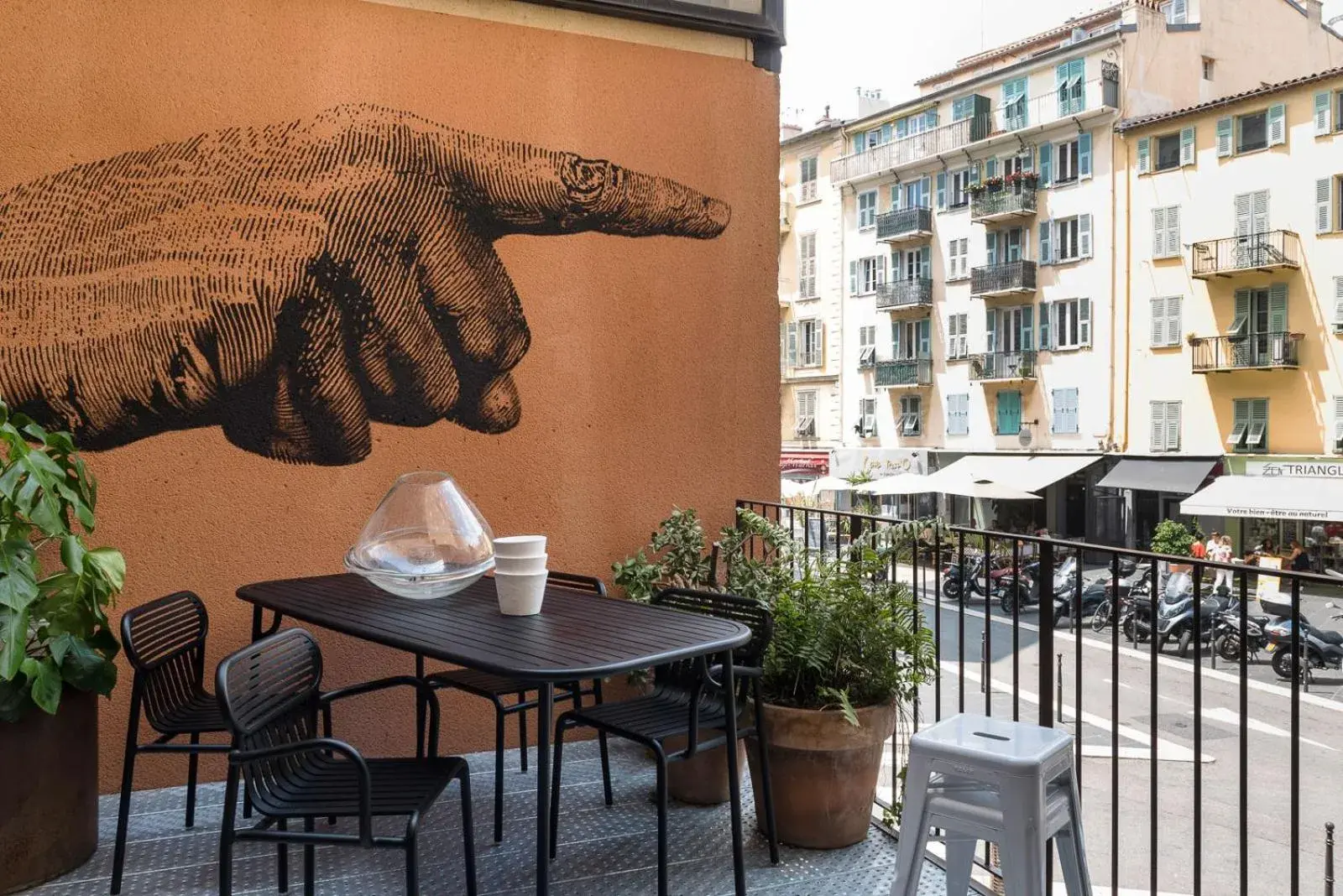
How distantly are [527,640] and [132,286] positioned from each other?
202 centimetres

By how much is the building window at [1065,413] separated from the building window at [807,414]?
24.4 feet

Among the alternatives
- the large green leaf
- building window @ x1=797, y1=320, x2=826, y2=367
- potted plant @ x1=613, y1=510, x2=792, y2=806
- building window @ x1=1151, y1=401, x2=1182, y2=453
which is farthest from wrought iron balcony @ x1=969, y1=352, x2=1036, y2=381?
the large green leaf

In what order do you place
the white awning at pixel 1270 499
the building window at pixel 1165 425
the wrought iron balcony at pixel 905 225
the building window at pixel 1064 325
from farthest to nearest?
the wrought iron balcony at pixel 905 225 → the building window at pixel 1064 325 → the building window at pixel 1165 425 → the white awning at pixel 1270 499

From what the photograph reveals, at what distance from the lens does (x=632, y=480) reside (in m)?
4.11

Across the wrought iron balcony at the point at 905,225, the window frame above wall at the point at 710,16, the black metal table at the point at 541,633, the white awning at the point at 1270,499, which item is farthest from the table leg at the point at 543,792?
the wrought iron balcony at the point at 905,225

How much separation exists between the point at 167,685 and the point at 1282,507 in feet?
63.9

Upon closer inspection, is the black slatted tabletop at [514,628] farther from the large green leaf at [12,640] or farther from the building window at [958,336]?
the building window at [958,336]

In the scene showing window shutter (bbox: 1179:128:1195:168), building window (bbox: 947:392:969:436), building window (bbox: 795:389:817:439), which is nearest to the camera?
window shutter (bbox: 1179:128:1195:168)

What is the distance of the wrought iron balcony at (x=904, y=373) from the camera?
2588 centimetres

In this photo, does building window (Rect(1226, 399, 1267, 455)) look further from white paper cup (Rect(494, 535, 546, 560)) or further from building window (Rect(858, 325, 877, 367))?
white paper cup (Rect(494, 535, 546, 560))

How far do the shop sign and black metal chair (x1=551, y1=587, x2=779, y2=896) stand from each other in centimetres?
1955

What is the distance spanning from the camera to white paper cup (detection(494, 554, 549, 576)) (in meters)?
2.73

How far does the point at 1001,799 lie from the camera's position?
209 centimetres

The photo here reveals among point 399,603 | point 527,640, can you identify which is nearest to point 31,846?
point 399,603
